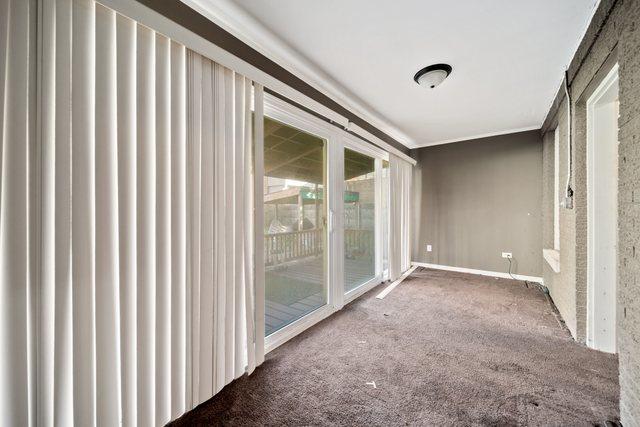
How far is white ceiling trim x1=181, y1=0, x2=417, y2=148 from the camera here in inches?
59.9

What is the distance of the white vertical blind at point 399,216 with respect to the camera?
3.82 meters

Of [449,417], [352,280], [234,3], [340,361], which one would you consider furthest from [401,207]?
[234,3]

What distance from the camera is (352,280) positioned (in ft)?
11.4

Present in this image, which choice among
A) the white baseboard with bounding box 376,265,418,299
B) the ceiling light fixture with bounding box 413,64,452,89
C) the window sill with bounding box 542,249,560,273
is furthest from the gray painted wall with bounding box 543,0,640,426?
the white baseboard with bounding box 376,265,418,299

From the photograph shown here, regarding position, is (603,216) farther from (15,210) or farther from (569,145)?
(15,210)

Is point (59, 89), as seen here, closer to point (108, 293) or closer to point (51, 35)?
point (51, 35)

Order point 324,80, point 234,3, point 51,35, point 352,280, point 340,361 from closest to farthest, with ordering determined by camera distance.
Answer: point 51,35 → point 234,3 → point 340,361 → point 324,80 → point 352,280

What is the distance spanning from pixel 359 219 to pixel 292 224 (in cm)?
146

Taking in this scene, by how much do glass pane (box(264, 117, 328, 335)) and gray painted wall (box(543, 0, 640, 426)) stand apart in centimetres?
209

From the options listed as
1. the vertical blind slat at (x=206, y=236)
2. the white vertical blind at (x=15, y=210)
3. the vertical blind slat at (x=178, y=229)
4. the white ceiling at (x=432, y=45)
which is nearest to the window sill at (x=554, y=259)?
the white ceiling at (x=432, y=45)

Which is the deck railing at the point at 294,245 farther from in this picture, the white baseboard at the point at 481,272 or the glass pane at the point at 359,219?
the white baseboard at the point at 481,272

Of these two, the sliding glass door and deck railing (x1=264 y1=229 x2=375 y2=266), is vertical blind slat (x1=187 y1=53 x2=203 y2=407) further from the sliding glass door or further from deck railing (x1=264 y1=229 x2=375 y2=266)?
deck railing (x1=264 y1=229 x2=375 y2=266)

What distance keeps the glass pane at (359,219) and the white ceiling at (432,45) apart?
806mm

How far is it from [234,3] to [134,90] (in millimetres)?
839
